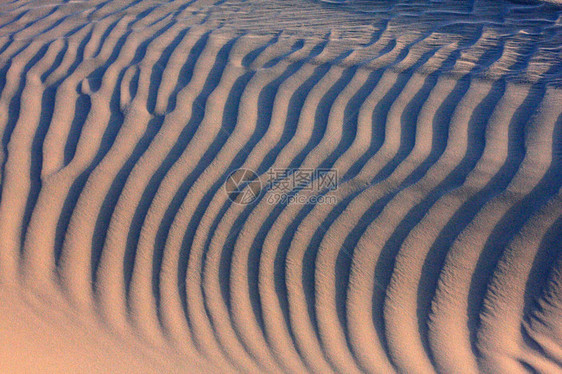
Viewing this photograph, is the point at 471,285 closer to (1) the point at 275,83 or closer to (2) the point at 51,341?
(1) the point at 275,83
